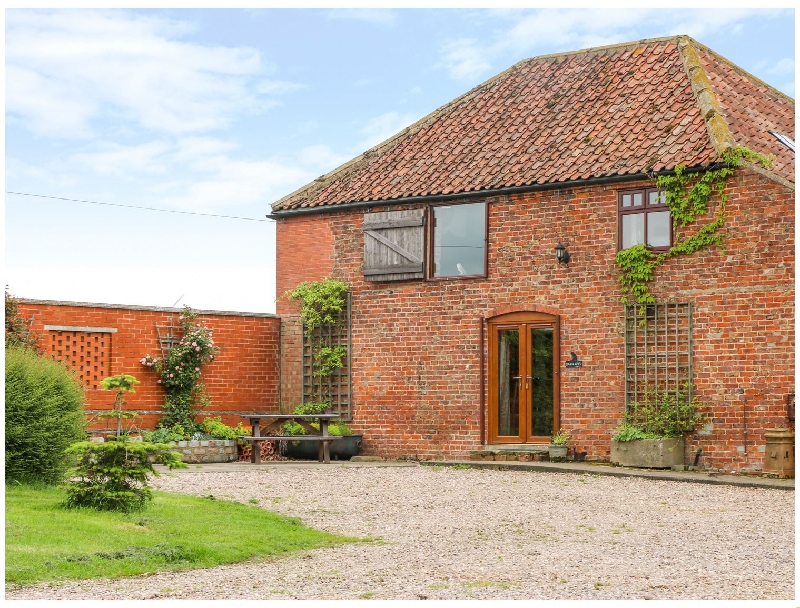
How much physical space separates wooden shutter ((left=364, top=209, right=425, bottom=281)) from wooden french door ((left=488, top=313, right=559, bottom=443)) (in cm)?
182

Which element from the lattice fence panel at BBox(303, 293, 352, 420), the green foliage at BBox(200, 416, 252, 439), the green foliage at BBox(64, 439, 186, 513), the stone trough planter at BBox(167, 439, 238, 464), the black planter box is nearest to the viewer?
the green foliage at BBox(64, 439, 186, 513)

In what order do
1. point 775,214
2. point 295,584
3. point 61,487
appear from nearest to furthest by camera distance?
point 295,584
point 61,487
point 775,214

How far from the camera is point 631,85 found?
64.7ft

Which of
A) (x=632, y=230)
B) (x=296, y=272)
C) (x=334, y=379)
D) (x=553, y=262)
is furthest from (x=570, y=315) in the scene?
(x=296, y=272)

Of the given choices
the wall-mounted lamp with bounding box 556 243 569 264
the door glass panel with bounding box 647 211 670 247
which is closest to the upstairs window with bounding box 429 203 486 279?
the wall-mounted lamp with bounding box 556 243 569 264

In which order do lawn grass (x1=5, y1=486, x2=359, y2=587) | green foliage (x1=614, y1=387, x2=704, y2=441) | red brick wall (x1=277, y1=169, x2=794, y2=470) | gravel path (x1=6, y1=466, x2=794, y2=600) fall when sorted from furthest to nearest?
green foliage (x1=614, y1=387, x2=704, y2=441) < red brick wall (x1=277, y1=169, x2=794, y2=470) < lawn grass (x1=5, y1=486, x2=359, y2=587) < gravel path (x1=6, y1=466, x2=794, y2=600)

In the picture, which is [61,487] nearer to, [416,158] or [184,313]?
[184,313]


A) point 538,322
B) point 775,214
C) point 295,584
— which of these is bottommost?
point 295,584

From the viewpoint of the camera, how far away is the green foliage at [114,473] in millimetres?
10438

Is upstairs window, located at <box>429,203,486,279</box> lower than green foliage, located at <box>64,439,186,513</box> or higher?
higher

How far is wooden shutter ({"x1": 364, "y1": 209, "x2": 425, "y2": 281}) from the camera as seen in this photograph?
1983 cm

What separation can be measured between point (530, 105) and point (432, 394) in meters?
5.53

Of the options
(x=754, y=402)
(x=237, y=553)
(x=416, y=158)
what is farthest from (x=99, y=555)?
(x=416, y=158)

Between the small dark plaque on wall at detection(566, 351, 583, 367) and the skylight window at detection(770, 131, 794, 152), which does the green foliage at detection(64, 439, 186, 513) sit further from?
the skylight window at detection(770, 131, 794, 152)
